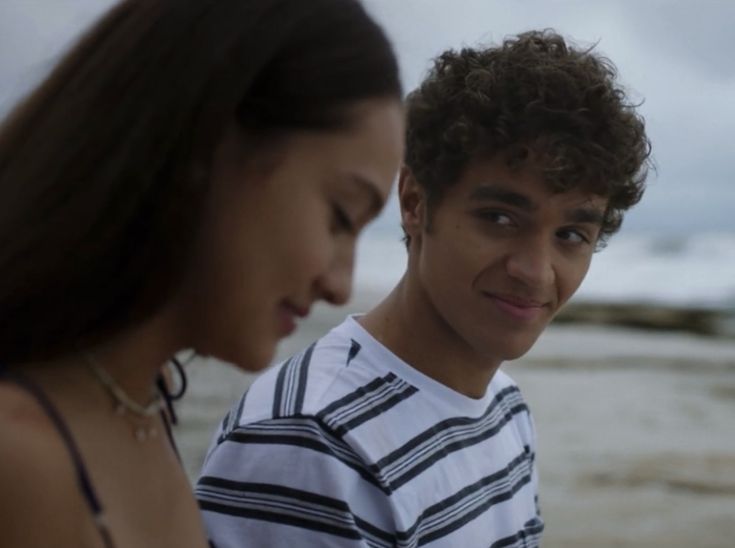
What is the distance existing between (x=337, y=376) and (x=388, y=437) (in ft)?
0.53

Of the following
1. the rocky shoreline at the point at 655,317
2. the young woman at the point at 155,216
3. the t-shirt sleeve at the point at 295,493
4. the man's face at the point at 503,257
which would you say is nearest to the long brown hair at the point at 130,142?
the young woman at the point at 155,216

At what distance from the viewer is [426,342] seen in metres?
2.43

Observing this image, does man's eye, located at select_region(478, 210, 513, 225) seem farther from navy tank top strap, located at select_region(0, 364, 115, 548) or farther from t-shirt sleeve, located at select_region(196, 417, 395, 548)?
navy tank top strap, located at select_region(0, 364, 115, 548)

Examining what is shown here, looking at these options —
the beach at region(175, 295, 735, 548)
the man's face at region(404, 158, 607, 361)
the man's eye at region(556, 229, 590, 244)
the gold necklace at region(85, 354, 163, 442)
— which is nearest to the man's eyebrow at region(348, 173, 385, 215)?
the gold necklace at region(85, 354, 163, 442)

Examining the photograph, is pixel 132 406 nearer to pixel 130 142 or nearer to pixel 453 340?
pixel 130 142

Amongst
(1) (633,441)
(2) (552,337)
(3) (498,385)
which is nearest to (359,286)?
(2) (552,337)

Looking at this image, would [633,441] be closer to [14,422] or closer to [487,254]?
[487,254]

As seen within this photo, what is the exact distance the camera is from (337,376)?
7.32ft

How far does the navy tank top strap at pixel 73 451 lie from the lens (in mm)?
1306

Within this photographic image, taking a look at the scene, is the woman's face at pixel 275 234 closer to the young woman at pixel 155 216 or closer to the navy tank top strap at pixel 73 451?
the young woman at pixel 155 216

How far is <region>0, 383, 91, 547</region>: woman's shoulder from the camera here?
4.04ft

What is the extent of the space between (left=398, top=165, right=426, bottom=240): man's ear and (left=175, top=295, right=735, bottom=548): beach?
123 centimetres

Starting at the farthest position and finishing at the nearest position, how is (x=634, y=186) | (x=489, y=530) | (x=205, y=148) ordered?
(x=634, y=186)
(x=489, y=530)
(x=205, y=148)

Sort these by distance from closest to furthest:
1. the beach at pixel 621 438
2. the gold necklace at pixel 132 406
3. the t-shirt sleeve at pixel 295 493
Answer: the gold necklace at pixel 132 406, the t-shirt sleeve at pixel 295 493, the beach at pixel 621 438
